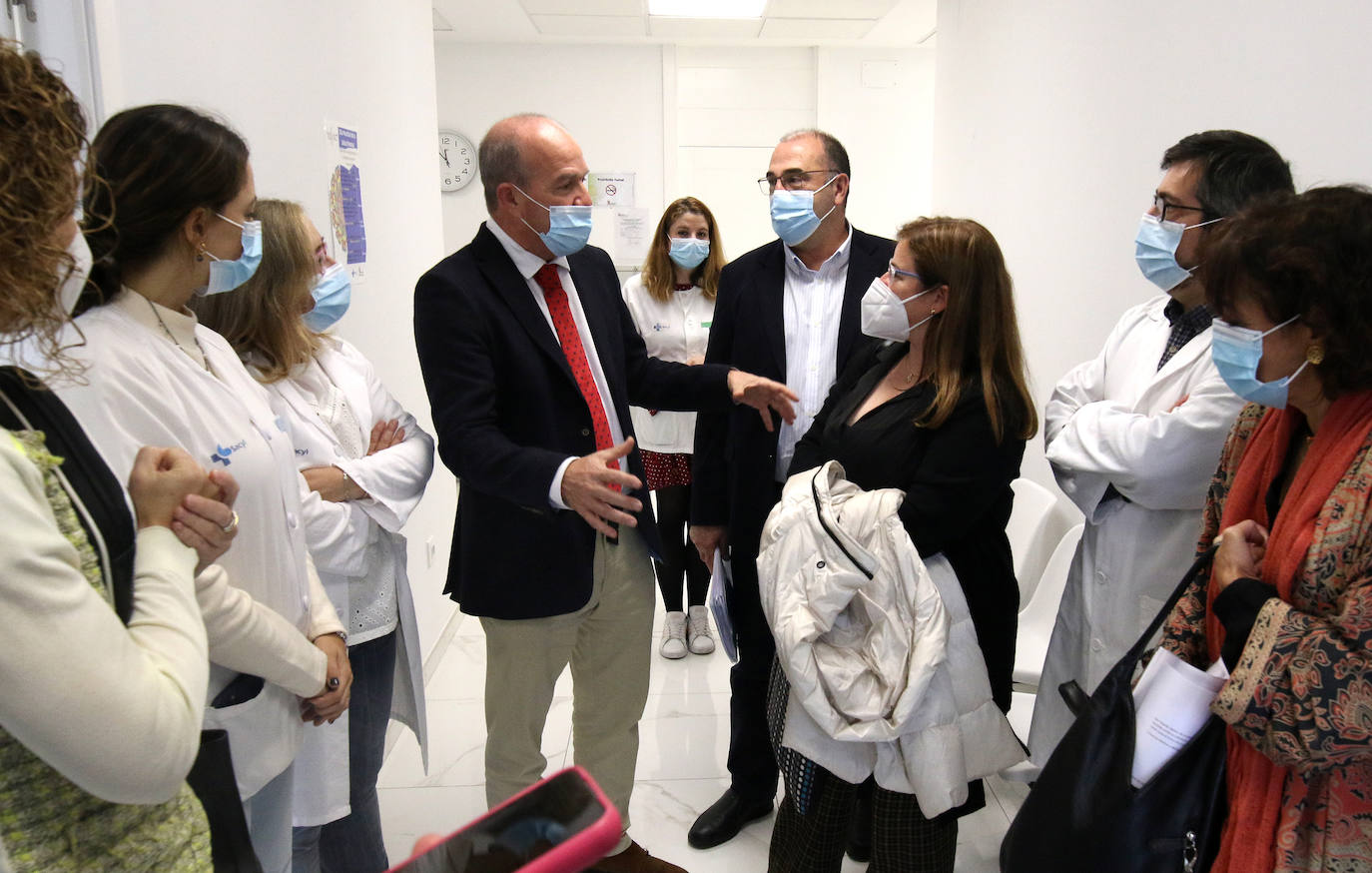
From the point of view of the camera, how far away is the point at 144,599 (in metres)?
0.85

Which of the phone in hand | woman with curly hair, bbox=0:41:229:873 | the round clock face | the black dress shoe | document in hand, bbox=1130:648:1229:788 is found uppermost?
the round clock face

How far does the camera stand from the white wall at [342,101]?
1.77 meters

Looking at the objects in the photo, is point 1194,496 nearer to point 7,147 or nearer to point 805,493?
point 805,493

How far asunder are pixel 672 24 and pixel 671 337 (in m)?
3.51

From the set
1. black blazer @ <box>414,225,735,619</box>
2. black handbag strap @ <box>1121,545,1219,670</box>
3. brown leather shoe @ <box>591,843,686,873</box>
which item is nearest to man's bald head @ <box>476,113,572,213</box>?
black blazer @ <box>414,225,735,619</box>

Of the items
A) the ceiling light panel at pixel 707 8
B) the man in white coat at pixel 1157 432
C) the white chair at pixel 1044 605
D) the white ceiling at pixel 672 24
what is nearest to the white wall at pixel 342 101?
the man in white coat at pixel 1157 432

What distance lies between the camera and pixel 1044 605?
2760 mm

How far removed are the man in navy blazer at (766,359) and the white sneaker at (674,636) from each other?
1188 millimetres

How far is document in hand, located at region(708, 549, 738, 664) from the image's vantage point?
2.37 metres

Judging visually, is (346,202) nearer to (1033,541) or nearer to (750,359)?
(750,359)

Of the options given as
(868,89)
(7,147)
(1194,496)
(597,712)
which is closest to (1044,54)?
(1194,496)

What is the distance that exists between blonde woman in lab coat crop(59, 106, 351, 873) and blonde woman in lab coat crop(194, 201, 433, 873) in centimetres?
32

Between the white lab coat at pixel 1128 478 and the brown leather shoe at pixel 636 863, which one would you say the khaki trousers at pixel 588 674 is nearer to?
the brown leather shoe at pixel 636 863

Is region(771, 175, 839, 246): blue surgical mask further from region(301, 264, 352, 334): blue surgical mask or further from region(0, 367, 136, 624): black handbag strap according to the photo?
region(0, 367, 136, 624): black handbag strap
